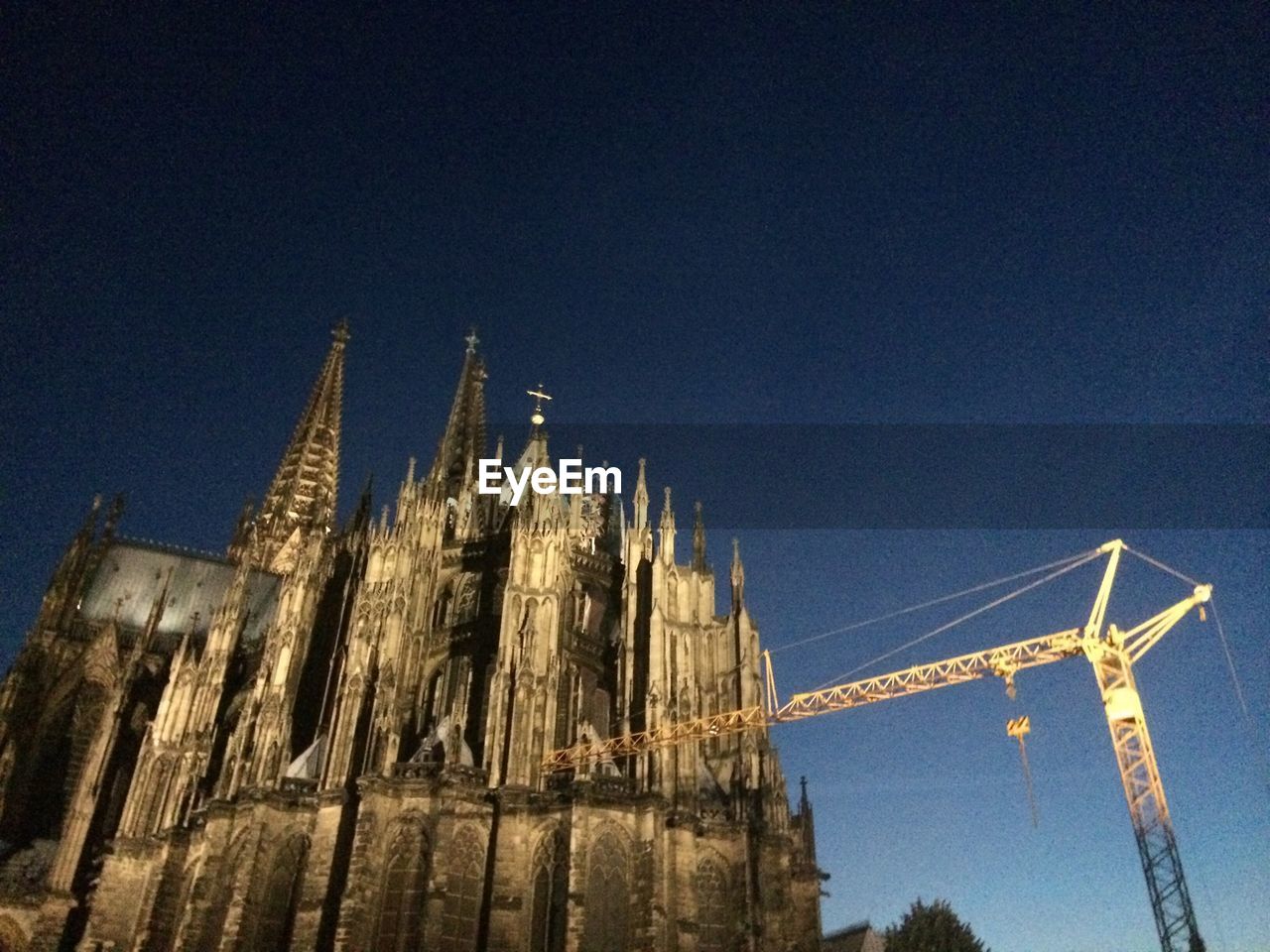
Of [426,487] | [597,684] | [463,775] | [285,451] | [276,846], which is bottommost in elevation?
[276,846]

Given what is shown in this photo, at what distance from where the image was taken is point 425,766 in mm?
33344

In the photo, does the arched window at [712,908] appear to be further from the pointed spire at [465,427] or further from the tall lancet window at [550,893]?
the pointed spire at [465,427]

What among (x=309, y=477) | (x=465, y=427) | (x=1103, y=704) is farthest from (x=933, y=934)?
(x=309, y=477)

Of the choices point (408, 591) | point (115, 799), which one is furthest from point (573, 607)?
point (115, 799)

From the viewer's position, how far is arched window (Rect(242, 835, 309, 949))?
32.3 meters

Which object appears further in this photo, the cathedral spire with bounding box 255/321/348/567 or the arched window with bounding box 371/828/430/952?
the cathedral spire with bounding box 255/321/348/567

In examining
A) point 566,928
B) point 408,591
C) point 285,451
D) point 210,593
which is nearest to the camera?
point 566,928

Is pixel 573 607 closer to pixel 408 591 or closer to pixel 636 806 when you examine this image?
pixel 408 591

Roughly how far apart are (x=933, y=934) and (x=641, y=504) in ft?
71.5

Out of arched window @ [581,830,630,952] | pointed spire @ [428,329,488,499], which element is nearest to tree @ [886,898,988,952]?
arched window @ [581,830,630,952]

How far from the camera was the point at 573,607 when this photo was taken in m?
42.0

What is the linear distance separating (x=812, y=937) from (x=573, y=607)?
51.0 ft

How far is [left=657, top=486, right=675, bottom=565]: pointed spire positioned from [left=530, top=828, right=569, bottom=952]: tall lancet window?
12.8 metres
